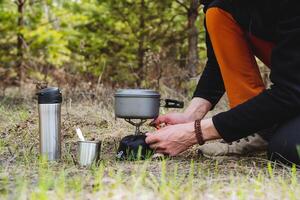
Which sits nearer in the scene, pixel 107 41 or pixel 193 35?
pixel 193 35

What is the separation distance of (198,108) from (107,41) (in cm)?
450

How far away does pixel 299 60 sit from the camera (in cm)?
224

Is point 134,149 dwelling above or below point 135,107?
below

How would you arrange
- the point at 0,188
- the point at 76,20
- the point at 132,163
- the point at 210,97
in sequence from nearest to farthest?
the point at 0,188
the point at 132,163
the point at 210,97
the point at 76,20

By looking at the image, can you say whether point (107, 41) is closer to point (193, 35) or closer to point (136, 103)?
point (193, 35)

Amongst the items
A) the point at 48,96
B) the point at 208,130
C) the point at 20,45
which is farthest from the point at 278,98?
the point at 20,45

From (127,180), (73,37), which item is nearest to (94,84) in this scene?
(73,37)

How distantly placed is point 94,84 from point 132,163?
13.1 ft

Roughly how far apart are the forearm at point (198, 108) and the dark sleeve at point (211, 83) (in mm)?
29

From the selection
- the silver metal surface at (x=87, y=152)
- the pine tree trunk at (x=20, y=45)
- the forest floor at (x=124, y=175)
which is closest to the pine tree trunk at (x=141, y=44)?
the pine tree trunk at (x=20, y=45)

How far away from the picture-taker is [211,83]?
3.05 meters

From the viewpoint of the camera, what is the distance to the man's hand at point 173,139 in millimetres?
2459

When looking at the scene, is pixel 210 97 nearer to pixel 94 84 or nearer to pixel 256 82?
pixel 256 82

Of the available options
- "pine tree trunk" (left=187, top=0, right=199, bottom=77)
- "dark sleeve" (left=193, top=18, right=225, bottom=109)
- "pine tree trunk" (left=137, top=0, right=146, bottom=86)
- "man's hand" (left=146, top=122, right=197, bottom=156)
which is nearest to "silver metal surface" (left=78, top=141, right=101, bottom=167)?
"man's hand" (left=146, top=122, right=197, bottom=156)
